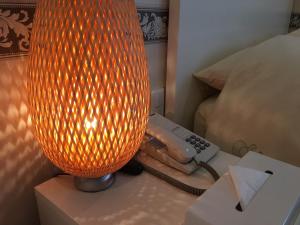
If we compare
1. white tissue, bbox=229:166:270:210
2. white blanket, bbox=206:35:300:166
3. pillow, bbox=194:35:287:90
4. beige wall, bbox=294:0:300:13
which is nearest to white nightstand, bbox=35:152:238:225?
white tissue, bbox=229:166:270:210

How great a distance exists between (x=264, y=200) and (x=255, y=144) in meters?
0.29

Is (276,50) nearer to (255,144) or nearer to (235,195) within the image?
(255,144)

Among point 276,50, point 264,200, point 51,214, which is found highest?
point 276,50

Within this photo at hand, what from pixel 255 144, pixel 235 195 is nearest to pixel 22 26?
pixel 235 195

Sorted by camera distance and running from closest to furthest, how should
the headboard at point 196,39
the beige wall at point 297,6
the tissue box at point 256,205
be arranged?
1. the tissue box at point 256,205
2. the headboard at point 196,39
3. the beige wall at point 297,6

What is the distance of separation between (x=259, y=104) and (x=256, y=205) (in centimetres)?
35

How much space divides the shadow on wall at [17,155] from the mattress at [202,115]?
458mm

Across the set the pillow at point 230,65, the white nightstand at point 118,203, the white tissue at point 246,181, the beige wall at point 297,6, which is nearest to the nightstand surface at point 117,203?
the white nightstand at point 118,203

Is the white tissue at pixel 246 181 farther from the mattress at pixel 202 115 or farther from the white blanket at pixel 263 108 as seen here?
the mattress at pixel 202 115

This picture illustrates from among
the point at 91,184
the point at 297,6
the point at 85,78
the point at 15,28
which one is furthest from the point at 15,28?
the point at 297,6

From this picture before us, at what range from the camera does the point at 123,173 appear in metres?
0.58

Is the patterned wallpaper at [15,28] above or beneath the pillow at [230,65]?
above

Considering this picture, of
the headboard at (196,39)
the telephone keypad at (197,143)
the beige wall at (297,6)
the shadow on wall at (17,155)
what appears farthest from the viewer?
the beige wall at (297,6)

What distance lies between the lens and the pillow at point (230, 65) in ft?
2.59
